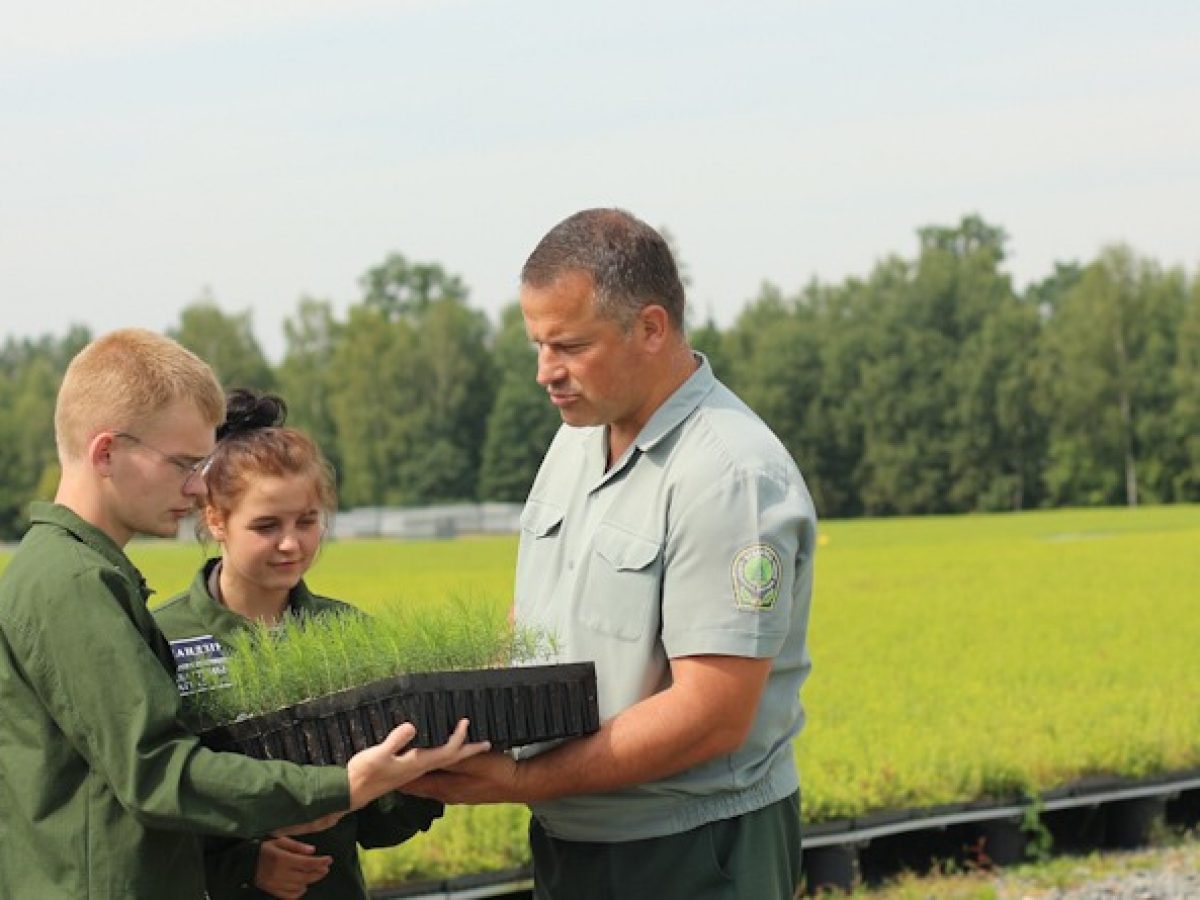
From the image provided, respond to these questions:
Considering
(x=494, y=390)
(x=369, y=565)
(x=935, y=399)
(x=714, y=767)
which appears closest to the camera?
(x=714, y=767)

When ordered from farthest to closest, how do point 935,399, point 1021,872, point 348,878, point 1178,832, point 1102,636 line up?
point 935,399
point 1102,636
point 1178,832
point 1021,872
point 348,878

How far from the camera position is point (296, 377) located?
84.4 meters

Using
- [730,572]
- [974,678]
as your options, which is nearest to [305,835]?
[730,572]

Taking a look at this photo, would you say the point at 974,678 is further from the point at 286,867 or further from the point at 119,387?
the point at 119,387

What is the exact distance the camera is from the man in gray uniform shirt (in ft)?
10.2

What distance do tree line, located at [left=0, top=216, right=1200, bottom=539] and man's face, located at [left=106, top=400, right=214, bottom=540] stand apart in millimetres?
68526

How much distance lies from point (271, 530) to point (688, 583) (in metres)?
1.11

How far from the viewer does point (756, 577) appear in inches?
123

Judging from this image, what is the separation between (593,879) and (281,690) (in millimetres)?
681

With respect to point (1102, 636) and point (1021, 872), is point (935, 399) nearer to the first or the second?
point (1102, 636)

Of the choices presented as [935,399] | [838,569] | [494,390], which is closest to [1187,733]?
[838,569]

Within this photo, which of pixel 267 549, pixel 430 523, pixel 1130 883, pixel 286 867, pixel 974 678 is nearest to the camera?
pixel 286 867

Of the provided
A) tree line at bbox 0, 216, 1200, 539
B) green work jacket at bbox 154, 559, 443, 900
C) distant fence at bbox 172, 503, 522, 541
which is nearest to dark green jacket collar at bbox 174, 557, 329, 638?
green work jacket at bbox 154, 559, 443, 900

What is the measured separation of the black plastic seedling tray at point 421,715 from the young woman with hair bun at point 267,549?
64cm
